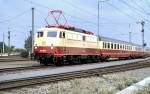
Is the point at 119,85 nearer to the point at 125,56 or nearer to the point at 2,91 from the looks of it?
the point at 2,91

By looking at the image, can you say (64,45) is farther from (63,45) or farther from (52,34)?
(52,34)

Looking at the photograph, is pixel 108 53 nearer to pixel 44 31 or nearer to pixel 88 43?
pixel 88 43

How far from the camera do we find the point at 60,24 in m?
33.6

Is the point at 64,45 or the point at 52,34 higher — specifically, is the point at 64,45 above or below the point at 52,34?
below

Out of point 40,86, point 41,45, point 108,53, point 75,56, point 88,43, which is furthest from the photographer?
point 108,53

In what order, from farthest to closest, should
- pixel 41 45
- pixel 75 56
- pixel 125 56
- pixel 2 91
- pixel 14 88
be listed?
pixel 125 56 → pixel 75 56 → pixel 41 45 → pixel 14 88 → pixel 2 91

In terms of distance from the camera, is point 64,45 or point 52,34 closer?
point 52,34

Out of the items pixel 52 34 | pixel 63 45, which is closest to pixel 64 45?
pixel 63 45

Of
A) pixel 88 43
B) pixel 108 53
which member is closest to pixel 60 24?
pixel 88 43

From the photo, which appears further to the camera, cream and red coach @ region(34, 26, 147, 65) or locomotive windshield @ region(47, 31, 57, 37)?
locomotive windshield @ region(47, 31, 57, 37)

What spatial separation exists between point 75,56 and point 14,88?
21548mm

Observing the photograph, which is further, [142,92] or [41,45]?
[41,45]

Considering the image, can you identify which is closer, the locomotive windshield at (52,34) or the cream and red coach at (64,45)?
the cream and red coach at (64,45)

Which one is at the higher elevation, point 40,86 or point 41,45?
point 41,45
